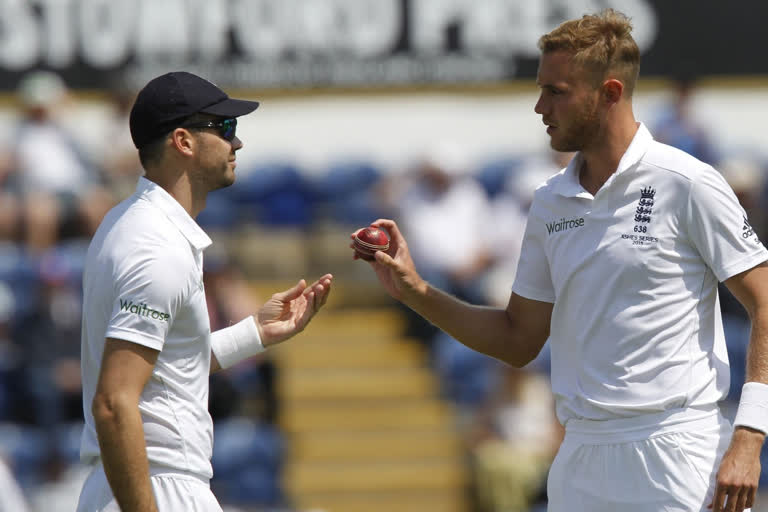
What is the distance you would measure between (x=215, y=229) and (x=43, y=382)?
2.47 m

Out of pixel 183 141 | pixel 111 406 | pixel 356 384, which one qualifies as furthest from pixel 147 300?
pixel 356 384

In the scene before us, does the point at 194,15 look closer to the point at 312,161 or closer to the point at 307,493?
the point at 312,161

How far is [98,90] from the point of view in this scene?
1185cm

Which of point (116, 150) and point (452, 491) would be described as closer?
point (452, 491)

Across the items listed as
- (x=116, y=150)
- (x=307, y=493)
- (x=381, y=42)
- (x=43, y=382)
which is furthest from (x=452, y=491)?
(x=381, y=42)

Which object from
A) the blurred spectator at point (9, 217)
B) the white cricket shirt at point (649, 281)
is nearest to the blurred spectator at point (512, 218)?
the blurred spectator at point (9, 217)

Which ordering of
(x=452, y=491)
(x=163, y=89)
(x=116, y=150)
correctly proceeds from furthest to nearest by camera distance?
(x=116, y=150) < (x=452, y=491) < (x=163, y=89)

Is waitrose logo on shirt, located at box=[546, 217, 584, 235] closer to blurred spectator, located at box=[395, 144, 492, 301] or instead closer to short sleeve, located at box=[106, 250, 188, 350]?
short sleeve, located at box=[106, 250, 188, 350]

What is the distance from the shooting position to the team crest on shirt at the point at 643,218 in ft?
11.9

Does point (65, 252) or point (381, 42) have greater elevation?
point (381, 42)

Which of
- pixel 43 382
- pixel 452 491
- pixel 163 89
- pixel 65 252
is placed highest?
pixel 163 89

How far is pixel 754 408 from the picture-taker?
344 cm

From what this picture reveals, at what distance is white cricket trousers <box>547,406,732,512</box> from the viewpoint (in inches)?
140

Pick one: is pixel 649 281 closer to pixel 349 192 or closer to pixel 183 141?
pixel 183 141
